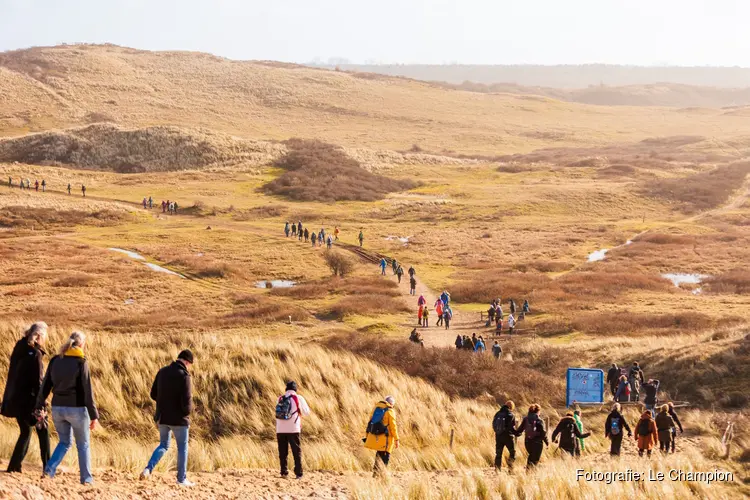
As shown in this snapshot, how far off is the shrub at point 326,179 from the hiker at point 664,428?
7744 cm

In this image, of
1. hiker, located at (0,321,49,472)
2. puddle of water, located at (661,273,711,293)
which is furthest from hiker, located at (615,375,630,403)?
puddle of water, located at (661,273,711,293)

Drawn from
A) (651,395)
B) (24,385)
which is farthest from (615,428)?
(24,385)

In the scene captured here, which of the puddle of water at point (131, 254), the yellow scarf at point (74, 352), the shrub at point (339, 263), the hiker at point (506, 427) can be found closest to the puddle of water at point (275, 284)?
the shrub at point (339, 263)

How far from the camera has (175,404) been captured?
1106 cm

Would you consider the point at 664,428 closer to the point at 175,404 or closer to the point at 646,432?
the point at 646,432

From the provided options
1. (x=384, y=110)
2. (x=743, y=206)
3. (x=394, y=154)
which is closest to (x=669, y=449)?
(x=743, y=206)

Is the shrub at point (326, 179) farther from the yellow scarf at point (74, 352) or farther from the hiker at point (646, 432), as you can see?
the yellow scarf at point (74, 352)

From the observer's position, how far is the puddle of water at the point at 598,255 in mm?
61700

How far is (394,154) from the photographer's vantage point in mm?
130375

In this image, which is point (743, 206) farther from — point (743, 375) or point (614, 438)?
point (614, 438)

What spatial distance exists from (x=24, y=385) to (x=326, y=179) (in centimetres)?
9181

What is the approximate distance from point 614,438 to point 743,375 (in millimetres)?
10753

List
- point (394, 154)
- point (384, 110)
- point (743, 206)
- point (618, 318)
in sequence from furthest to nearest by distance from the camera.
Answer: point (384, 110) < point (394, 154) < point (743, 206) < point (618, 318)

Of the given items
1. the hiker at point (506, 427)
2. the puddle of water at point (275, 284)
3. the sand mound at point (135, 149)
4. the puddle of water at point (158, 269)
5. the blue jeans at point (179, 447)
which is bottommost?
the puddle of water at point (275, 284)
